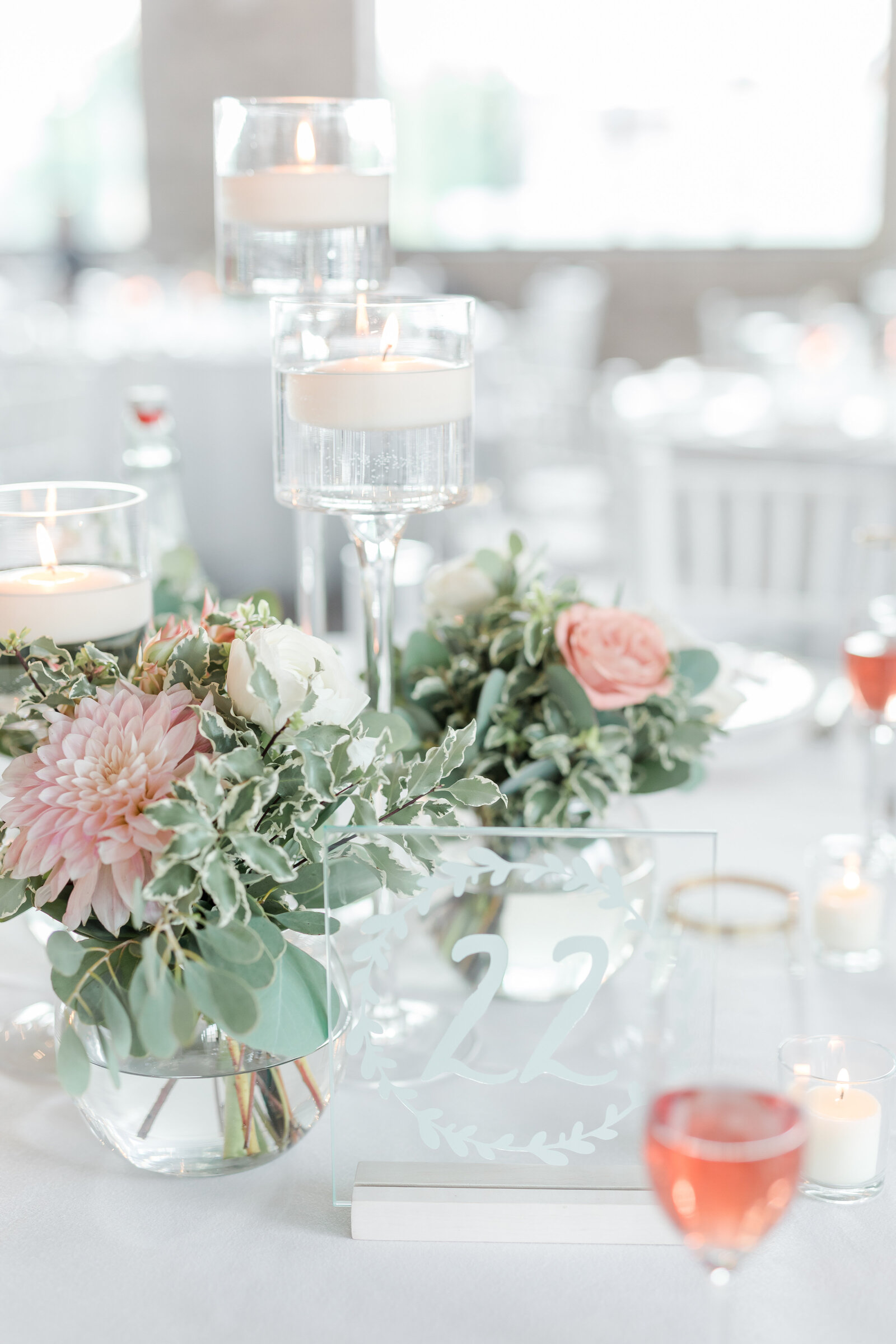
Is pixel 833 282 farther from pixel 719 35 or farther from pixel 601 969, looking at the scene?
pixel 601 969

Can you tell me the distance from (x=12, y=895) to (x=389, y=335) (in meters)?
0.38

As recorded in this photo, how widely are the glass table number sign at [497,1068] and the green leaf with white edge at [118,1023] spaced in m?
0.11

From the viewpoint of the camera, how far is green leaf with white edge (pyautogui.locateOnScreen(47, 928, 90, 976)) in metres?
0.63

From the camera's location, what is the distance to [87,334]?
4375 mm

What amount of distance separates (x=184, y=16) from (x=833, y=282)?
11.8 feet

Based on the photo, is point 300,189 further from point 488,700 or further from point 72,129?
point 72,129

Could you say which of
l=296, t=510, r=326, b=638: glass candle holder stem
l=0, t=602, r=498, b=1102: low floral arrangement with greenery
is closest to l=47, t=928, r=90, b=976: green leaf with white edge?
l=0, t=602, r=498, b=1102: low floral arrangement with greenery

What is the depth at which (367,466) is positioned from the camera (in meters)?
0.77

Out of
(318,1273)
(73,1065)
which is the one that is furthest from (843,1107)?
(73,1065)

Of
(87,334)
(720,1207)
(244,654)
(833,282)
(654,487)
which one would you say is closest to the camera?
(720,1207)

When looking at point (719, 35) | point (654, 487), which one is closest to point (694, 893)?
point (654, 487)

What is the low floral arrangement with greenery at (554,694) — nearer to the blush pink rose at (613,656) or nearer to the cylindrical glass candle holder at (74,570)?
the blush pink rose at (613,656)

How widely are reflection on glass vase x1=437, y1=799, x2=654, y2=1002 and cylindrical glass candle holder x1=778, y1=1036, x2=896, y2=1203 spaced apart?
109 mm

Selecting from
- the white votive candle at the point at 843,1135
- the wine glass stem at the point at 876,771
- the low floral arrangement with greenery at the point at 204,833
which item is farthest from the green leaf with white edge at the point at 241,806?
the wine glass stem at the point at 876,771
